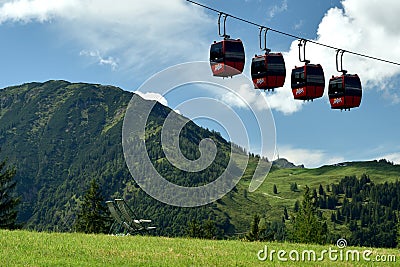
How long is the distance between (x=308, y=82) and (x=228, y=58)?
3.78 metres

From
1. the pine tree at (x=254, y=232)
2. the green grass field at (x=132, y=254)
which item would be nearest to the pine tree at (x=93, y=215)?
Answer: the pine tree at (x=254, y=232)

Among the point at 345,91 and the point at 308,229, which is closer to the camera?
the point at 345,91

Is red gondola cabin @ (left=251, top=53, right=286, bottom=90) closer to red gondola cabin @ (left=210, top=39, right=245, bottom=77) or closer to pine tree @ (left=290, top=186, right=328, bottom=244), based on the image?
red gondola cabin @ (left=210, top=39, right=245, bottom=77)

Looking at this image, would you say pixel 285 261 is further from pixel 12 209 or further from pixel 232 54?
pixel 12 209

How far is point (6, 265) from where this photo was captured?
623 inches

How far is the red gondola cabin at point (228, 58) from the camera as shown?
20672 millimetres

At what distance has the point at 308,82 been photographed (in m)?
22.2

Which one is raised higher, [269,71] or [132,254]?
[269,71]

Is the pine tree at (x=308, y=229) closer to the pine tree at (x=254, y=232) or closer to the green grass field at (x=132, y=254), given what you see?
the pine tree at (x=254, y=232)

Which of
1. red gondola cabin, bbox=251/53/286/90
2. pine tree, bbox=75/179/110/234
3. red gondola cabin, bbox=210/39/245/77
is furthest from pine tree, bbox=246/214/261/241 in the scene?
red gondola cabin, bbox=210/39/245/77

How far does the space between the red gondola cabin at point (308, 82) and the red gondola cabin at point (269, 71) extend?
1252 mm

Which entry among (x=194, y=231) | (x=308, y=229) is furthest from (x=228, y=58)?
(x=194, y=231)

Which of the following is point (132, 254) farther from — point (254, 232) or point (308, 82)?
point (254, 232)

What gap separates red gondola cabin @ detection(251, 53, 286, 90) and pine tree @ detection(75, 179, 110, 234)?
47.0 metres
